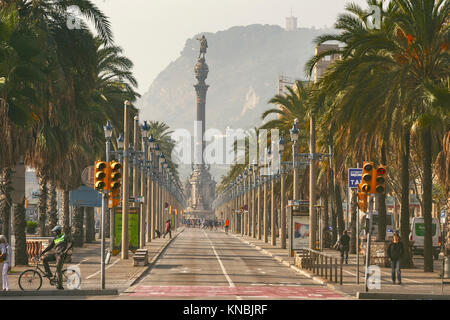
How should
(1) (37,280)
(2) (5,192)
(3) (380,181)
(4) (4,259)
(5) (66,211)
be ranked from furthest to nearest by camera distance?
(5) (66,211) → (2) (5,192) → (3) (380,181) → (1) (37,280) → (4) (4,259)

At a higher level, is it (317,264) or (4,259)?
(4,259)

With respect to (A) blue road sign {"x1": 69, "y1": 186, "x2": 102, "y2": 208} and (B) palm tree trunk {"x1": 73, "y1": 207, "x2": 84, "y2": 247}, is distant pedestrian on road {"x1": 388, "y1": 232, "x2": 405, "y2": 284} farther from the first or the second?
(B) palm tree trunk {"x1": 73, "y1": 207, "x2": 84, "y2": 247}

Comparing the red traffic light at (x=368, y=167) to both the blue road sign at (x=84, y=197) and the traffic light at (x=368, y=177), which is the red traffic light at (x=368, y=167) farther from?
the blue road sign at (x=84, y=197)

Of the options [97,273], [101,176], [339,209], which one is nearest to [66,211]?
[339,209]

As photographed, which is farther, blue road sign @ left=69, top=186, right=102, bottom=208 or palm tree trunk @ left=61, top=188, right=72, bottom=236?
palm tree trunk @ left=61, top=188, right=72, bottom=236

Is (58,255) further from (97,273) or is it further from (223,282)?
(97,273)

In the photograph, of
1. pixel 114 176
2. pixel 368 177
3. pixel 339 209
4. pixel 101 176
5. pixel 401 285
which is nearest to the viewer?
pixel 101 176

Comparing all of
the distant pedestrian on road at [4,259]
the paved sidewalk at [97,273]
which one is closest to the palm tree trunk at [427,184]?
the paved sidewalk at [97,273]

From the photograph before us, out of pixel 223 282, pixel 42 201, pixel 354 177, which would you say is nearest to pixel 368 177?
pixel 354 177

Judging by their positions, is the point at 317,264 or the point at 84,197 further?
the point at 84,197

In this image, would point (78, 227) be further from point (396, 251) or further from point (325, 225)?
point (396, 251)

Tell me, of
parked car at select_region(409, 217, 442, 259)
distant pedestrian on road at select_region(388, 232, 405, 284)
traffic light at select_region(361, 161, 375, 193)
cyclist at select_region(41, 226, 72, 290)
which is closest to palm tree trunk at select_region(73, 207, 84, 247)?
parked car at select_region(409, 217, 442, 259)

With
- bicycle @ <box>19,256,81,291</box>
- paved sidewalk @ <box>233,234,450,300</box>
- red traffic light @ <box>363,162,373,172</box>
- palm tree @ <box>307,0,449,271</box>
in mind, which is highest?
palm tree @ <box>307,0,449,271</box>

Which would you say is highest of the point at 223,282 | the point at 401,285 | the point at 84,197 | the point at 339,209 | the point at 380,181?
the point at 380,181
